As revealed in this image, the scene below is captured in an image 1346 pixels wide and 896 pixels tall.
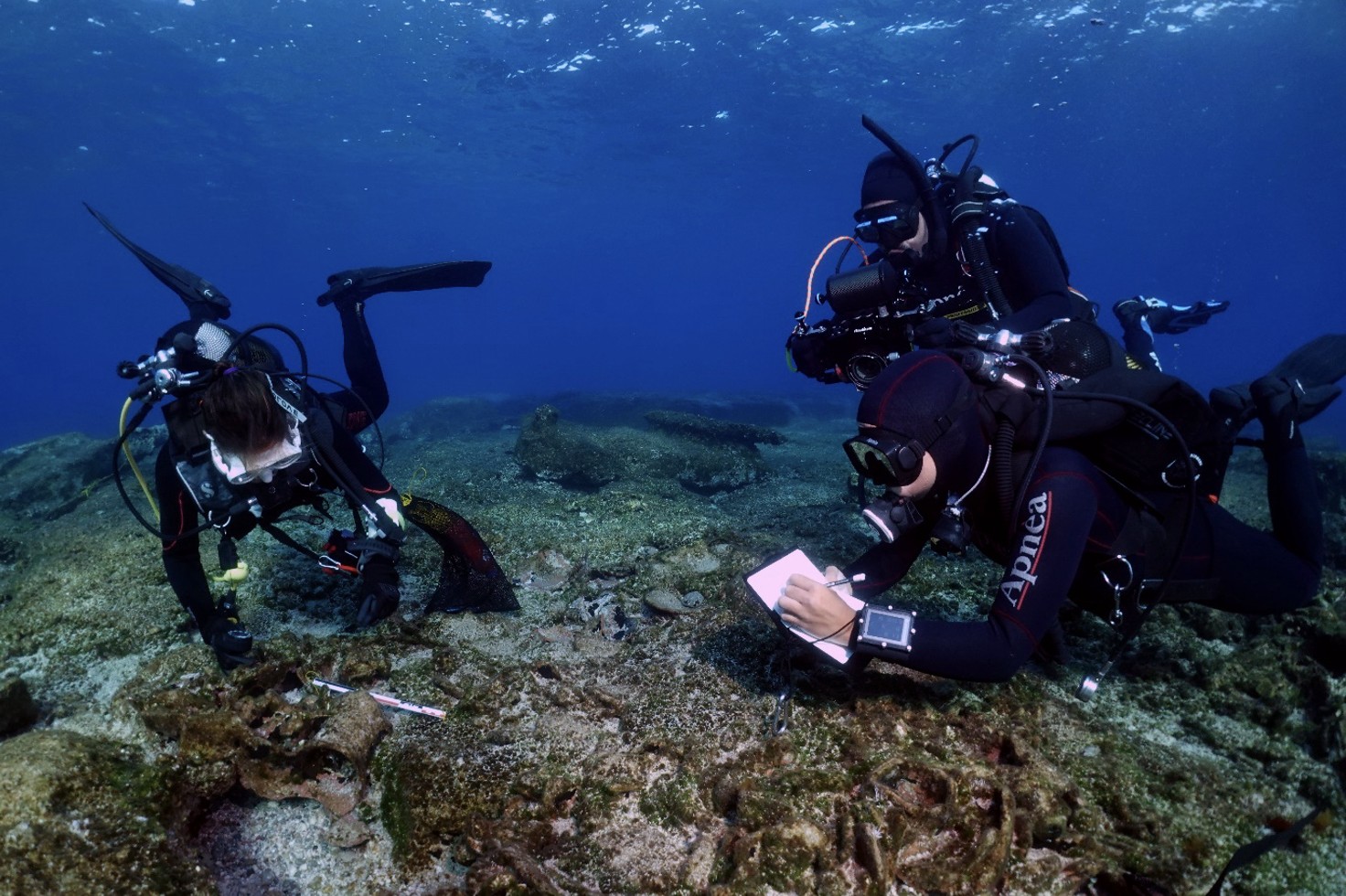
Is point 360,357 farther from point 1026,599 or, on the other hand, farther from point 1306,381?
point 1306,381

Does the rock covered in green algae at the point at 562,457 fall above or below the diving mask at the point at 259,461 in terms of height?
below

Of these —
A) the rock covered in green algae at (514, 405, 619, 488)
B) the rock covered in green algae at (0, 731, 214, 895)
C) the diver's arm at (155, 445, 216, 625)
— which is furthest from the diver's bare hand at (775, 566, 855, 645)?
the rock covered in green algae at (514, 405, 619, 488)

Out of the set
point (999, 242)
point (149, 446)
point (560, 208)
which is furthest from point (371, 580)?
point (560, 208)

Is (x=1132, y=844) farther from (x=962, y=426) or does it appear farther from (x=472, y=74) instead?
(x=472, y=74)

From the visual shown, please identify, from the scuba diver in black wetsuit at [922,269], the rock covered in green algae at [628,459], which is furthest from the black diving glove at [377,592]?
the rock covered in green algae at [628,459]

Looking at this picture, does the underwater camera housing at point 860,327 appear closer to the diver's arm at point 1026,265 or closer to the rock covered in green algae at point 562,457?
the diver's arm at point 1026,265

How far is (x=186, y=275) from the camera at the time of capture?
16.4ft

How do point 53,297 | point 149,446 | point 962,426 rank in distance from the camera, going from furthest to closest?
point 53,297, point 149,446, point 962,426

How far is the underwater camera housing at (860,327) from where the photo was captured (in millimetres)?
4469

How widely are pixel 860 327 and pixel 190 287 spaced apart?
17.8ft

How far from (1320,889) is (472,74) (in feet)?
129

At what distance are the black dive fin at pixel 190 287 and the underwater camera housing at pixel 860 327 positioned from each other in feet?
15.4

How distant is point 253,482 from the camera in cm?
332

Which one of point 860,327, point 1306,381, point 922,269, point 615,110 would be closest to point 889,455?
point 860,327
